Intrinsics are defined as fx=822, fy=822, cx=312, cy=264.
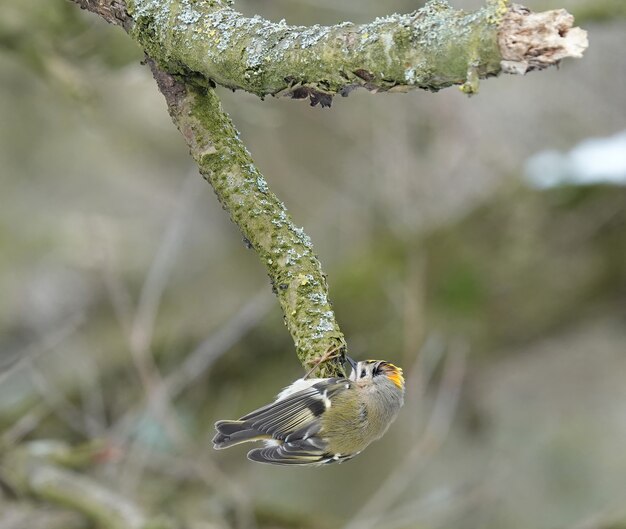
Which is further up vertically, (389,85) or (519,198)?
(519,198)

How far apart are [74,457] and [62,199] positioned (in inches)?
169

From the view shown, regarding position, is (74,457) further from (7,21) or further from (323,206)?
(323,206)

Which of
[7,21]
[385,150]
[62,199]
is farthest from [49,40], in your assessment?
[62,199]

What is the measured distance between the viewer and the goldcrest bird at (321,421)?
1.84 m

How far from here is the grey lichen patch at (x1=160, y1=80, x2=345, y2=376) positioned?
1384mm

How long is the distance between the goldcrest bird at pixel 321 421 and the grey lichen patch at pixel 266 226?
1.34 ft

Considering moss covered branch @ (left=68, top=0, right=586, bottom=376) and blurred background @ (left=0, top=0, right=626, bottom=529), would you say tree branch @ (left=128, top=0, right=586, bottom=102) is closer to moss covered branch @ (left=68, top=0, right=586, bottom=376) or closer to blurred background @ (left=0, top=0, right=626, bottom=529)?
moss covered branch @ (left=68, top=0, right=586, bottom=376)

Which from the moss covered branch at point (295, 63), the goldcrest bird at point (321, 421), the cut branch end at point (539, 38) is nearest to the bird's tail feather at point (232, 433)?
the goldcrest bird at point (321, 421)

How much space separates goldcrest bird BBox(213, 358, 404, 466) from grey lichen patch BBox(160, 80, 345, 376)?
0.41 meters

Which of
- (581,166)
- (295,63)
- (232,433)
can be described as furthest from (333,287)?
(295,63)

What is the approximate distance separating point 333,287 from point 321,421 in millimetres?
A: 2634

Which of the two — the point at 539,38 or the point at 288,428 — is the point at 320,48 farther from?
the point at 288,428

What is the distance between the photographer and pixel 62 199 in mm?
7172

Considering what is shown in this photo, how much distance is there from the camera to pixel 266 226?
55.1 inches
